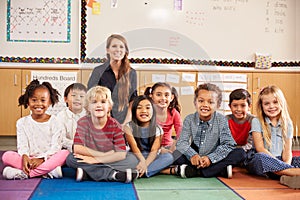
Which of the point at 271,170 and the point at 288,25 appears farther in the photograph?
the point at 288,25

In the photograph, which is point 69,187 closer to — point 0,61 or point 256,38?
point 0,61

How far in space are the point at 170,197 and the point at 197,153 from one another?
561mm

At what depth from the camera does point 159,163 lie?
2174 millimetres

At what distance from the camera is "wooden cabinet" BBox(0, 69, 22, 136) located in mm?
3508

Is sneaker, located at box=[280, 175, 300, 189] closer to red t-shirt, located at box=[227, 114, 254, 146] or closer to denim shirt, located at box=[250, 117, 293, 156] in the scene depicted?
denim shirt, located at box=[250, 117, 293, 156]

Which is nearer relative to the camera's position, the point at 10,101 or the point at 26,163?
the point at 26,163

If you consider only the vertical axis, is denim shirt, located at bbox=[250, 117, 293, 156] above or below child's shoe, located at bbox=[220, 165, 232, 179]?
above

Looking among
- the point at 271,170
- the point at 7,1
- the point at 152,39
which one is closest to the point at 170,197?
the point at 271,170

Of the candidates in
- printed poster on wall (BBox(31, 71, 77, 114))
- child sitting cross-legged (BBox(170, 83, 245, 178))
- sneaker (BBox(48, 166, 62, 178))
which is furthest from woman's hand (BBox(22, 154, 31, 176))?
printed poster on wall (BBox(31, 71, 77, 114))

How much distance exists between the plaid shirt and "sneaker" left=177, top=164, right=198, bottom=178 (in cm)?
8

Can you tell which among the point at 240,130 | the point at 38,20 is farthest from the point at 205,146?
the point at 38,20

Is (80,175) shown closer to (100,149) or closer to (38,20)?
(100,149)

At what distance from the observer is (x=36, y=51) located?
3.61 meters

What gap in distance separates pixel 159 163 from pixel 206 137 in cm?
33
